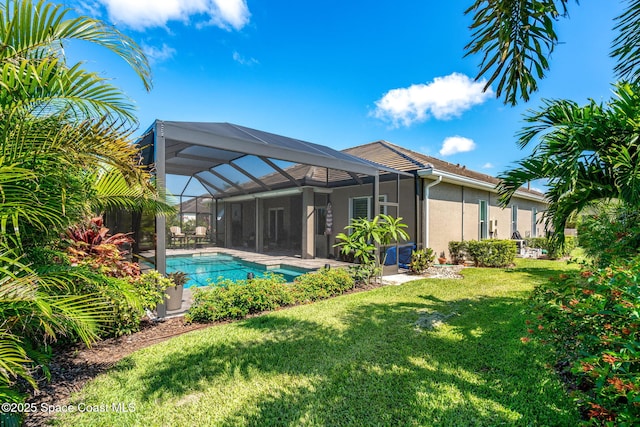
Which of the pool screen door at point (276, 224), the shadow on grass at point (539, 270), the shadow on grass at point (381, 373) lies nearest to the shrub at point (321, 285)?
the shadow on grass at point (381, 373)

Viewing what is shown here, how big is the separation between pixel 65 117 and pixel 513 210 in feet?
70.6

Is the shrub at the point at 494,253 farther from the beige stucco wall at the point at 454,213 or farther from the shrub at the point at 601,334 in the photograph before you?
the shrub at the point at 601,334

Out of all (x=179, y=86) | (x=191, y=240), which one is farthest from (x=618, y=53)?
(x=191, y=240)

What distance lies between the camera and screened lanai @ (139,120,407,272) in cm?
588

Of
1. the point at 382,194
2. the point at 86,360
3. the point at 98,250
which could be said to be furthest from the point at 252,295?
the point at 382,194

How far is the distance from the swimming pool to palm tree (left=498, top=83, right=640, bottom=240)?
8.44 meters

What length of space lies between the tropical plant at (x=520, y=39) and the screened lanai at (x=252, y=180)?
4.51 meters

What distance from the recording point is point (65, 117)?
8.78ft

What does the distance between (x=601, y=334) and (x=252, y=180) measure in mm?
14117

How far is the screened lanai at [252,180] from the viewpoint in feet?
19.3

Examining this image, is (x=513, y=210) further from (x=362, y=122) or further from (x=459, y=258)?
(x=362, y=122)

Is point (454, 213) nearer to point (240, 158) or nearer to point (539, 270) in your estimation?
point (539, 270)

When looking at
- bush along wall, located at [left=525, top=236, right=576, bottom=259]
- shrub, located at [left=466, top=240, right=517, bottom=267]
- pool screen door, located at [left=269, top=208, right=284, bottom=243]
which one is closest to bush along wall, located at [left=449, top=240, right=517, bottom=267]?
shrub, located at [left=466, top=240, right=517, bottom=267]

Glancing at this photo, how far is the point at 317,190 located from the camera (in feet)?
46.7
